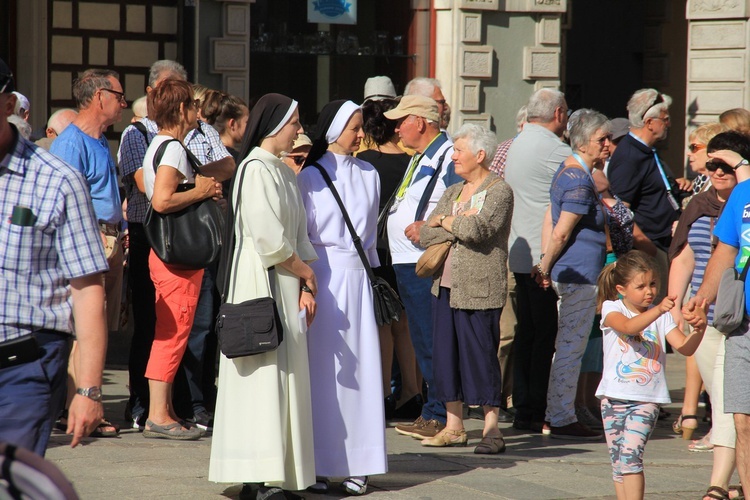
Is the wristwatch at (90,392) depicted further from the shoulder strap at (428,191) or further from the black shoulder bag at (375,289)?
the shoulder strap at (428,191)

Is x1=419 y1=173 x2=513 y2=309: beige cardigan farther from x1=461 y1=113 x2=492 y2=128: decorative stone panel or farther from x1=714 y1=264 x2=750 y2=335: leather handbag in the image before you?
x1=461 y1=113 x2=492 y2=128: decorative stone panel

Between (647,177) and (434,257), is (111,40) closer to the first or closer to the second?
(647,177)

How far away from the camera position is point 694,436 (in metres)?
8.20

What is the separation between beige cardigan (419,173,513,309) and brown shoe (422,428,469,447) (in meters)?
0.79

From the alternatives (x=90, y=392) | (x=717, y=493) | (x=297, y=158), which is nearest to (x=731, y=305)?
(x=717, y=493)

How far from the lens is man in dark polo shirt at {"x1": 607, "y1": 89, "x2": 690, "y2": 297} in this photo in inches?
370

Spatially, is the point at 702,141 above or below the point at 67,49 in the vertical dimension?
below

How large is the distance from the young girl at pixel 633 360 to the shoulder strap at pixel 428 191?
212 cm

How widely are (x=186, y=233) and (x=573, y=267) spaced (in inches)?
99.3

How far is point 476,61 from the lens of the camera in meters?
14.1

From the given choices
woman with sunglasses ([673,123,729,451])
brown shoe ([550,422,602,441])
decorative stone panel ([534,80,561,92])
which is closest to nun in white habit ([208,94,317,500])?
brown shoe ([550,422,602,441])

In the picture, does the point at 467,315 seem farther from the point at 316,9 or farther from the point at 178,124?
the point at 316,9

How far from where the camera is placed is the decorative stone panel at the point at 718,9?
45.6ft

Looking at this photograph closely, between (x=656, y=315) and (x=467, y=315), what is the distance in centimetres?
188
